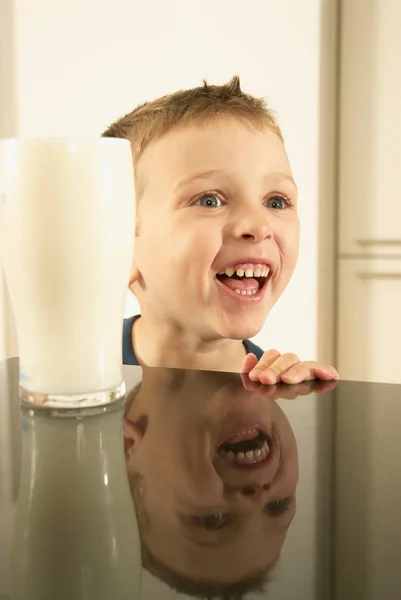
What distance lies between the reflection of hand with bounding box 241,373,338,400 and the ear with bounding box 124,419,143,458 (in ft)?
0.30

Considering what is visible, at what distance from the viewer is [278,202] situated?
1.41 meters

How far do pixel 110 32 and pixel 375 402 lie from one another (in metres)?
1.97

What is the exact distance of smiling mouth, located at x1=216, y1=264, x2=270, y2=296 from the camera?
4.48 ft

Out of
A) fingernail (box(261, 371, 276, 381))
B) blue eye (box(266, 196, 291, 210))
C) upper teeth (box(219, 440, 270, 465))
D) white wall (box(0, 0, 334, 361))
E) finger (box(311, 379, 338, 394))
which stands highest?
white wall (box(0, 0, 334, 361))

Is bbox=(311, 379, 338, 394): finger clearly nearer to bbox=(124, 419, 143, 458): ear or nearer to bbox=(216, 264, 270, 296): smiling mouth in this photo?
bbox=(124, 419, 143, 458): ear

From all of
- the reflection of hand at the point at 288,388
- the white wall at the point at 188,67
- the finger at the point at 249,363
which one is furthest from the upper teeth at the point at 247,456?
the white wall at the point at 188,67

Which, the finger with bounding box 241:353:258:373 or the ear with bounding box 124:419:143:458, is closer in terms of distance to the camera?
the ear with bounding box 124:419:143:458

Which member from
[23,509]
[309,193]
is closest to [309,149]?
[309,193]

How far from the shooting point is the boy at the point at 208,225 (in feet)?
4.37

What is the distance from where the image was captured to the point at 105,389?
0.39 m

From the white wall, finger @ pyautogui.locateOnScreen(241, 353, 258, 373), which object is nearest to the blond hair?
the white wall

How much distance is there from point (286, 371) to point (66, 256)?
7.1 inches

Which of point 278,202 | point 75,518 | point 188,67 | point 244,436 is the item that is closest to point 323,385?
point 244,436

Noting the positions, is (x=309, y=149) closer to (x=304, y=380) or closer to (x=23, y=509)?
(x=304, y=380)
